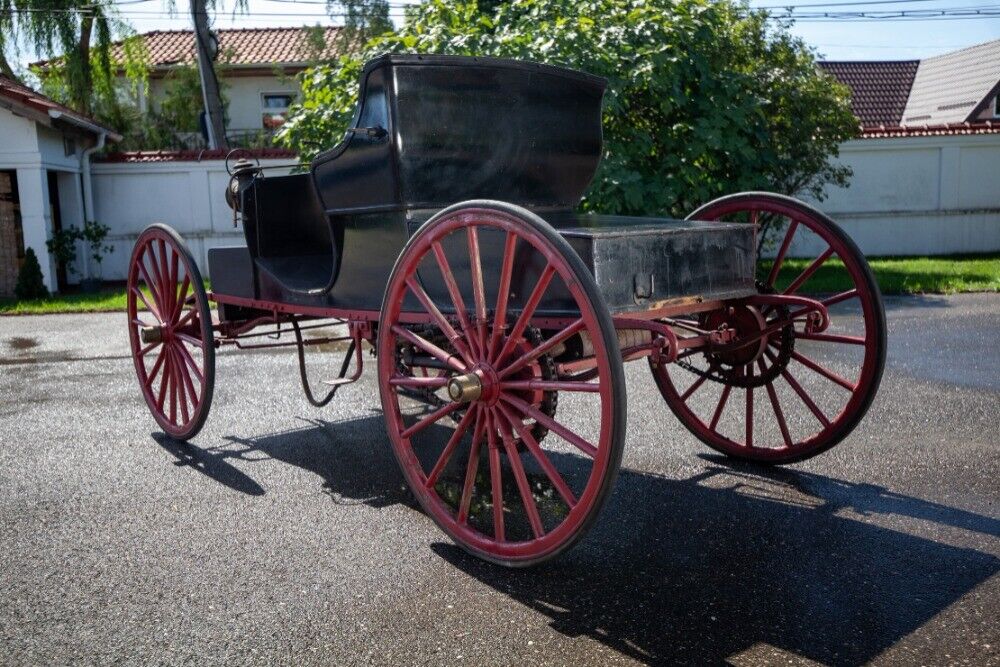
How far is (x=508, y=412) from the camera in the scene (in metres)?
3.82

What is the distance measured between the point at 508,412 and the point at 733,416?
2802 millimetres

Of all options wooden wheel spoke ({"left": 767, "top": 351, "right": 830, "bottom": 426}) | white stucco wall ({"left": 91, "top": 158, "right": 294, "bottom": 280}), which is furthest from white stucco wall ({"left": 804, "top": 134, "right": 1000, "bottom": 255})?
wooden wheel spoke ({"left": 767, "top": 351, "right": 830, "bottom": 426})

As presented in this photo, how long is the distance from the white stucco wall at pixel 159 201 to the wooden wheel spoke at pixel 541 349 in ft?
50.4

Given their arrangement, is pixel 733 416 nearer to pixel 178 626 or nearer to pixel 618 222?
pixel 618 222

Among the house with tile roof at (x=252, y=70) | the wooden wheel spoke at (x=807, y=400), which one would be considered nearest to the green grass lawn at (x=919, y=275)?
the wooden wheel spoke at (x=807, y=400)

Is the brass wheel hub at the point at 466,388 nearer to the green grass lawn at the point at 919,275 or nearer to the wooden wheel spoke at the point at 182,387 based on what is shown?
the wooden wheel spoke at the point at 182,387

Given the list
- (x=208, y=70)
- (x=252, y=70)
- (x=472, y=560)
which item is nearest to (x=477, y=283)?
→ (x=472, y=560)

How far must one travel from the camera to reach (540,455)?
366 cm

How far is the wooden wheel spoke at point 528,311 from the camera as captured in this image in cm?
359

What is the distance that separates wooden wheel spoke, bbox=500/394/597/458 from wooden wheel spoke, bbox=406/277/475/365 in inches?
10.4

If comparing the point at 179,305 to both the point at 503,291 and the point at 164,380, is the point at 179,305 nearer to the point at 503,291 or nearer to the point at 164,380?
the point at 164,380

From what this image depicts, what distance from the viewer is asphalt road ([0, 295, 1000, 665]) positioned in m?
3.31

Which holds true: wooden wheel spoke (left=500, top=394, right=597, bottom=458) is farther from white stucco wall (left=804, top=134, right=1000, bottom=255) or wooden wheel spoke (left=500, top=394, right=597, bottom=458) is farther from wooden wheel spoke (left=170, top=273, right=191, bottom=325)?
white stucco wall (left=804, top=134, right=1000, bottom=255)

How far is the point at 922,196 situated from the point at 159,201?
45.6ft
